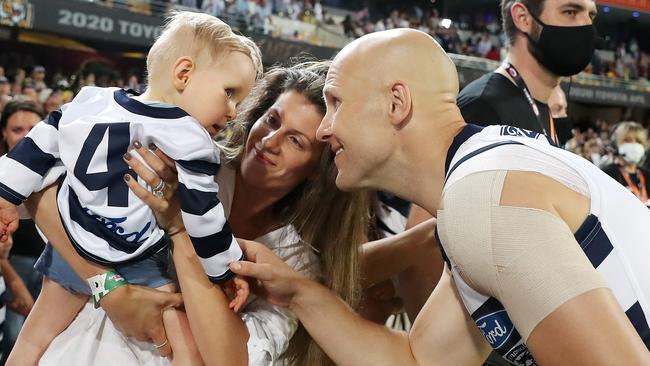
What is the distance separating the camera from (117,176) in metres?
1.90

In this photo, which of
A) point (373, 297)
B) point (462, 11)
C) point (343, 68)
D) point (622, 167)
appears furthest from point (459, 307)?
point (462, 11)

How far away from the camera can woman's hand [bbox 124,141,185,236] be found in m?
1.88

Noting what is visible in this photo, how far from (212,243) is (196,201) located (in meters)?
0.11

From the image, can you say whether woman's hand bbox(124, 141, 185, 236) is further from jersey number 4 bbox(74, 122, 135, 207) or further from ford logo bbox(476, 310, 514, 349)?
ford logo bbox(476, 310, 514, 349)

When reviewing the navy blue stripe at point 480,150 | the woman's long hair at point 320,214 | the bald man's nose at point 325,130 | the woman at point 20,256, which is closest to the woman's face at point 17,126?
the woman at point 20,256

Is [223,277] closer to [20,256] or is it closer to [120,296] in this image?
[120,296]

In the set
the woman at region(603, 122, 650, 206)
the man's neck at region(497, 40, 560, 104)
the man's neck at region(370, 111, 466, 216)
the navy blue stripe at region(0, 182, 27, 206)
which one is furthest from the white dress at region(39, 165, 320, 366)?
the woman at region(603, 122, 650, 206)

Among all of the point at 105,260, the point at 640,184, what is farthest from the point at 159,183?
the point at 640,184

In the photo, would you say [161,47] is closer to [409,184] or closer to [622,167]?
[409,184]

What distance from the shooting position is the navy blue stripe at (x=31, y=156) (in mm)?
1946

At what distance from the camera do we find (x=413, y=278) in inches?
A: 113

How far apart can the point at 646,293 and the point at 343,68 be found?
2.76 ft

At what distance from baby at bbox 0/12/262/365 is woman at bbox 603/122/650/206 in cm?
505

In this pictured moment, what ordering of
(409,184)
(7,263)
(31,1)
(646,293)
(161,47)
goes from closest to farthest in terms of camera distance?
(646,293) < (409,184) < (161,47) < (7,263) < (31,1)
